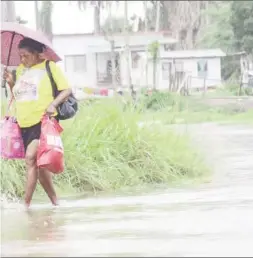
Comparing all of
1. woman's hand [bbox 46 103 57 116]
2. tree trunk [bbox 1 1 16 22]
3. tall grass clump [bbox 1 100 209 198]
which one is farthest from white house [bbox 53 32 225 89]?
woman's hand [bbox 46 103 57 116]

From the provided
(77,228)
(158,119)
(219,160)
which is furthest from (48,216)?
(219,160)

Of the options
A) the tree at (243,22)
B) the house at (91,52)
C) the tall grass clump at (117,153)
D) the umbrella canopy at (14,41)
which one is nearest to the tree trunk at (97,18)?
the house at (91,52)

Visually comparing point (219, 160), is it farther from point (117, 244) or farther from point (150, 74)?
point (150, 74)

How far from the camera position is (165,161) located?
12.3 m

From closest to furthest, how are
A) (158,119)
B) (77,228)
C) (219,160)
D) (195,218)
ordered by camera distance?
1. (77,228)
2. (195,218)
3. (158,119)
4. (219,160)

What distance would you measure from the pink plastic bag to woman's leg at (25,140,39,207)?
0.61 ft

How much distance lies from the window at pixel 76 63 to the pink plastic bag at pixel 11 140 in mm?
55988

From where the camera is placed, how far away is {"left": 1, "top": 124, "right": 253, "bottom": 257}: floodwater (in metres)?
6.95

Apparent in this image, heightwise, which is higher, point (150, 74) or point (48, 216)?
point (48, 216)

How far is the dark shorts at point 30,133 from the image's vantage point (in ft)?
31.8

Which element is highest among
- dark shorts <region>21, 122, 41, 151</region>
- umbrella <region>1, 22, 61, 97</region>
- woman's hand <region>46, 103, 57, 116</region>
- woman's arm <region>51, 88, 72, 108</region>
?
umbrella <region>1, 22, 61, 97</region>

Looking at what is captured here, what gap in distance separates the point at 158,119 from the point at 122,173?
1.71 metres

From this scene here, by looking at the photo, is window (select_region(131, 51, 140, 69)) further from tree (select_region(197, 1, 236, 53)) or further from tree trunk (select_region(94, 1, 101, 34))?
tree trunk (select_region(94, 1, 101, 34))

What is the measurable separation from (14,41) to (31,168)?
170 centimetres
